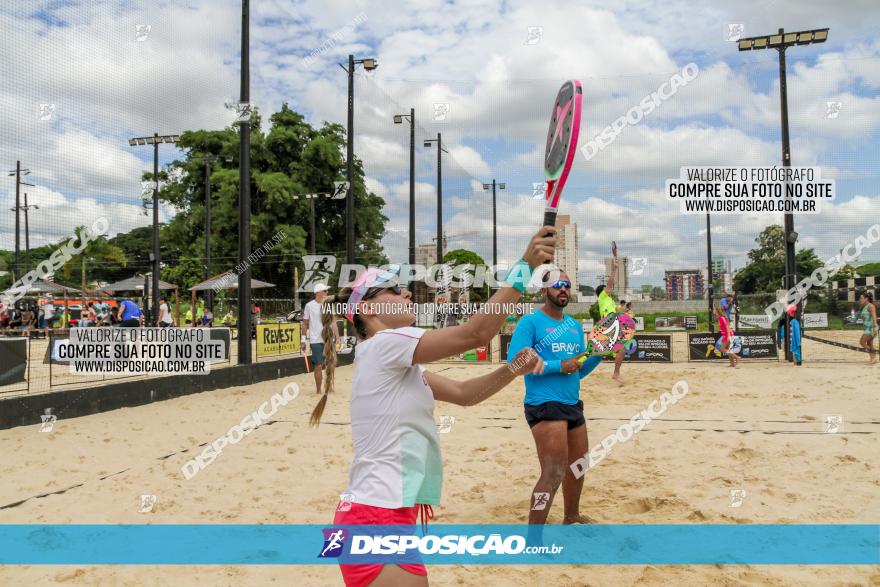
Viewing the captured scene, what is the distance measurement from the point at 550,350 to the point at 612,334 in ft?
3.41

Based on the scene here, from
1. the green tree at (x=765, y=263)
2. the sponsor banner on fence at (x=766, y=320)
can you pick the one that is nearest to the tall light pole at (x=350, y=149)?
the sponsor banner on fence at (x=766, y=320)

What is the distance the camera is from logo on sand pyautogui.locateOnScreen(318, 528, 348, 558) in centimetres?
205

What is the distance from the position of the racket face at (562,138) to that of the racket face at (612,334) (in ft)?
8.37

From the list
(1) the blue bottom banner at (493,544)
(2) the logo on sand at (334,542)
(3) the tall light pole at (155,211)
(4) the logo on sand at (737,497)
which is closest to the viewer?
(2) the logo on sand at (334,542)

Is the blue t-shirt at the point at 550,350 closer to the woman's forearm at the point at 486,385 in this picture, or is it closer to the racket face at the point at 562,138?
the woman's forearm at the point at 486,385

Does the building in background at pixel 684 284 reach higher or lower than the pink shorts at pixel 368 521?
higher

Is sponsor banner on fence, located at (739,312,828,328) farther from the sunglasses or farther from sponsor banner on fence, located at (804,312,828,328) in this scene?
the sunglasses

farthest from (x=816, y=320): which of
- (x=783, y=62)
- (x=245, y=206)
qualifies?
(x=245, y=206)

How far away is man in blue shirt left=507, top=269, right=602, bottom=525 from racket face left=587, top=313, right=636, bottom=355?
0.37m

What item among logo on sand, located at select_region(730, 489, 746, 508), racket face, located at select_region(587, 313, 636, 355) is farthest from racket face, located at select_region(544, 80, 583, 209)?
logo on sand, located at select_region(730, 489, 746, 508)

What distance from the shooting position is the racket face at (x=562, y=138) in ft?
6.79

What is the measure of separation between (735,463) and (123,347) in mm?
9611

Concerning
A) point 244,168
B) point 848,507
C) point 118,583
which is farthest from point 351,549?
point 244,168

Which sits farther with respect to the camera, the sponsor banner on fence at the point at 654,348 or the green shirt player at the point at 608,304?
the sponsor banner on fence at the point at 654,348
